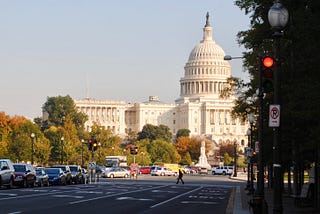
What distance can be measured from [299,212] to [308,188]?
245cm

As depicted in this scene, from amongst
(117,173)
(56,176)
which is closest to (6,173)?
(56,176)

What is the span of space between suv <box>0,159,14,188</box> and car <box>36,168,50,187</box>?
304 inches

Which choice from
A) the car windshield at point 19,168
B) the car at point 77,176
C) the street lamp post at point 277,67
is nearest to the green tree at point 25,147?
the car at point 77,176

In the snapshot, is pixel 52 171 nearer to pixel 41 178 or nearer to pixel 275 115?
pixel 41 178

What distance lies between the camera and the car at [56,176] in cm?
6131

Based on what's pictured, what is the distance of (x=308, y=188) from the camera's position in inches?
1362

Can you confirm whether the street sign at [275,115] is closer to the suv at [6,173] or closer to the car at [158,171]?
the suv at [6,173]

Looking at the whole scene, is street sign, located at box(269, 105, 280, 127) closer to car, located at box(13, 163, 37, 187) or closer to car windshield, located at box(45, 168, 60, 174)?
car, located at box(13, 163, 37, 187)

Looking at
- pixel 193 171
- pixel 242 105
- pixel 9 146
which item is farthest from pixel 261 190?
pixel 193 171

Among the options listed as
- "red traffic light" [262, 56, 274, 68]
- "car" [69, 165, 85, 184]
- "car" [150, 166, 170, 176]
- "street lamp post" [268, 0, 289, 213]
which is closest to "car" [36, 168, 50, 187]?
"car" [69, 165, 85, 184]

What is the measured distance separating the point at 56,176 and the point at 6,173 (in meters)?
14.0

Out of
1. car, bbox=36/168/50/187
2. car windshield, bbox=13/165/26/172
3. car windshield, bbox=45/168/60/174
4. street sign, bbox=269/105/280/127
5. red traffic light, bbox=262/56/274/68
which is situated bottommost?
car, bbox=36/168/50/187

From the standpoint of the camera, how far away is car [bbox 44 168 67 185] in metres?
61.3

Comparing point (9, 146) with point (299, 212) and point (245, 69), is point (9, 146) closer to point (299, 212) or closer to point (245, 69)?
point (245, 69)
